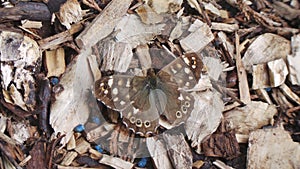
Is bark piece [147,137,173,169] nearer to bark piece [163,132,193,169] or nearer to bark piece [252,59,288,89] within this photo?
bark piece [163,132,193,169]

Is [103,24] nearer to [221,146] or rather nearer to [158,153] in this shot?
[158,153]

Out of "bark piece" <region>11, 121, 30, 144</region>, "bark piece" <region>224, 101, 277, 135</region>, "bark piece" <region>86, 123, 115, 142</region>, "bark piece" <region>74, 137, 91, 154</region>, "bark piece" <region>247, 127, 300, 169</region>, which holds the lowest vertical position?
"bark piece" <region>247, 127, 300, 169</region>

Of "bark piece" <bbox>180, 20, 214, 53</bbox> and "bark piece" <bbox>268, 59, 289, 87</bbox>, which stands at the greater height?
"bark piece" <bbox>180, 20, 214, 53</bbox>

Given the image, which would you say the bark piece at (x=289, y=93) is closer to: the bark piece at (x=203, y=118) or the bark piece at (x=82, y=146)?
the bark piece at (x=203, y=118)

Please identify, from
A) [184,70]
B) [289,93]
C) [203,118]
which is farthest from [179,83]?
[289,93]

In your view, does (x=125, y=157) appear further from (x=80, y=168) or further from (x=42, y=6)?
(x=42, y=6)

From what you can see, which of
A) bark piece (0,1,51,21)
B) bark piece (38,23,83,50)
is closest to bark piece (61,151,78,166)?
bark piece (38,23,83,50)
